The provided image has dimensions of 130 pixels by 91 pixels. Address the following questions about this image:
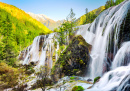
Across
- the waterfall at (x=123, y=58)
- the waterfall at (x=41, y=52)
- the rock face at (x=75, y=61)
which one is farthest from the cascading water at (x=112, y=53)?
the waterfall at (x=41, y=52)

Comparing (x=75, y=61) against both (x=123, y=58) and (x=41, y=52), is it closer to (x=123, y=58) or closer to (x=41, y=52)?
(x=123, y=58)

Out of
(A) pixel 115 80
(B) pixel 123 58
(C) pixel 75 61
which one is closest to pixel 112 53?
(B) pixel 123 58

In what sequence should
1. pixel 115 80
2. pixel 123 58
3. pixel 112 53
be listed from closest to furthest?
pixel 115 80
pixel 123 58
pixel 112 53

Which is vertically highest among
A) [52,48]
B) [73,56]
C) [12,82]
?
[52,48]

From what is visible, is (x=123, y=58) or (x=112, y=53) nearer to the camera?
(x=123, y=58)

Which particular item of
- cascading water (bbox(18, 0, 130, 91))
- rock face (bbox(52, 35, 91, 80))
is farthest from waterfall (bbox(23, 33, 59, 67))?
cascading water (bbox(18, 0, 130, 91))

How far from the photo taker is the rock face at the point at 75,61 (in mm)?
13906

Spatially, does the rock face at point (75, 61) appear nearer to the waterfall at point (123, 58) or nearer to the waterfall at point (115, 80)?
the waterfall at point (123, 58)

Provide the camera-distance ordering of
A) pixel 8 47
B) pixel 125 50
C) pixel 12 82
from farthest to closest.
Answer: pixel 8 47 < pixel 12 82 < pixel 125 50

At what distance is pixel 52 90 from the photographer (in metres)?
10.4

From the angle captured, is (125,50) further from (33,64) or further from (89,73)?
(33,64)

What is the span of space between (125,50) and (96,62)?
504 centimetres

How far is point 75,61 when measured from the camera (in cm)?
1427

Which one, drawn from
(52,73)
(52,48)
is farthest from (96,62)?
(52,48)
